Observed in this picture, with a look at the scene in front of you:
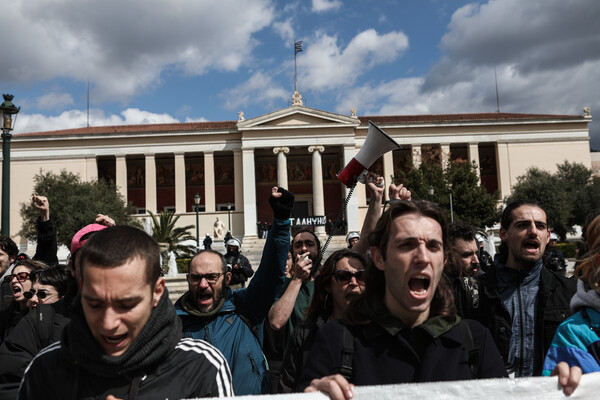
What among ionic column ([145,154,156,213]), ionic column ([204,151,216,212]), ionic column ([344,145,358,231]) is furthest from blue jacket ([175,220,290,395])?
ionic column ([145,154,156,213])

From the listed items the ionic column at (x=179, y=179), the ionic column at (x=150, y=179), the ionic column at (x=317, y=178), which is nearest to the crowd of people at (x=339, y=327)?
the ionic column at (x=317, y=178)

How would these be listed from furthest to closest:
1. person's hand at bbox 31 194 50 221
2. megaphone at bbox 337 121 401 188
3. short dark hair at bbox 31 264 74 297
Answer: person's hand at bbox 31 194 50 221, megaphone at bbox 337 121 401 188, short dark hair at bbox 31 264 74 297

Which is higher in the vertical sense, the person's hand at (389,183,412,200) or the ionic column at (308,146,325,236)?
the ionic column at (308,146,325,236)

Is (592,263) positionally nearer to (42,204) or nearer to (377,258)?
(377,258)

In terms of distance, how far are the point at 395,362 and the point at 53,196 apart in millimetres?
36141

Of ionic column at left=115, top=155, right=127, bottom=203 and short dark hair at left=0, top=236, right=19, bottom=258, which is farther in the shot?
ionic column at left=115, top=155, right=127, bottom=203

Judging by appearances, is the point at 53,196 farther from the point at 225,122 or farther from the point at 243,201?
the point at 225,122

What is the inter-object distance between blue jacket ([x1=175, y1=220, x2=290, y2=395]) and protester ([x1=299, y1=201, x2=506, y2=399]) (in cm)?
126

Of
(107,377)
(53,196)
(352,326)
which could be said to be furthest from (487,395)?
(53,196)

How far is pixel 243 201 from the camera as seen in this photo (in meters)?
44.2

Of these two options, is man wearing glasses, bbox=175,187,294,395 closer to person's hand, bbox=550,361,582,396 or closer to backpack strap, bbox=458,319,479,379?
backpack strap, bbox=458,319,479,379

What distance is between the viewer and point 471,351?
1.98m

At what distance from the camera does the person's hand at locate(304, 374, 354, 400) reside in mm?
1742

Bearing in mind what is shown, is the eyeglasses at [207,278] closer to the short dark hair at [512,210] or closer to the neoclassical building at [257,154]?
the short dark hair at [512,210]
